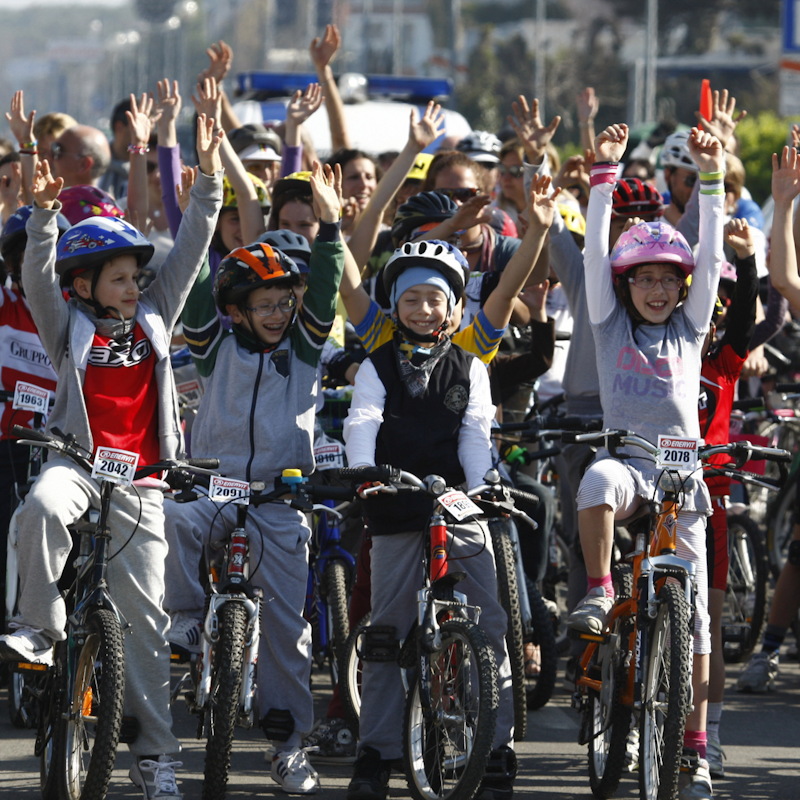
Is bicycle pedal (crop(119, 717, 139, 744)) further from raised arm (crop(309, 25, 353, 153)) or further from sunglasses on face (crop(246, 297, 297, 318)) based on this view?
raised arm (crop(309, 25, 353, 153))

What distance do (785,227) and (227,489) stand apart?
9.21ft

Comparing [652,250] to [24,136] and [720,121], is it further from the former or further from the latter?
[24,136]

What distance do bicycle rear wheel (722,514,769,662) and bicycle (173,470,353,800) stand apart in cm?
344

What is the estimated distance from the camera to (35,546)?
510 centimetres

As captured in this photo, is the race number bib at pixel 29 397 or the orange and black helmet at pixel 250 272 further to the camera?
the race number bib at pixel 29 397

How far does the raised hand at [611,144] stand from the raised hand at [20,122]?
3318mm

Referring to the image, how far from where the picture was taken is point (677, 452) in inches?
213

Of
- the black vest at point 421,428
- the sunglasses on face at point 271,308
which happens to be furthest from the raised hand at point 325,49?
the black vest at point 421,428

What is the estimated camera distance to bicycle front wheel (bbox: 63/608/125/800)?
4.95 metres

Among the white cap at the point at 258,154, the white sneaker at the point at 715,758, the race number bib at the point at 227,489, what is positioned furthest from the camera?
the white cap at the point at 258,154

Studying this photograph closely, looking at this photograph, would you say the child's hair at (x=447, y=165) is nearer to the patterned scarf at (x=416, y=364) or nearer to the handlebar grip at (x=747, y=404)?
the handlebar grip at (x=747, y=404)

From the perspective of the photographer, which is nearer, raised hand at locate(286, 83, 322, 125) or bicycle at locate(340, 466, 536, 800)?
bicycle at locate(340, 466, 536, 800)

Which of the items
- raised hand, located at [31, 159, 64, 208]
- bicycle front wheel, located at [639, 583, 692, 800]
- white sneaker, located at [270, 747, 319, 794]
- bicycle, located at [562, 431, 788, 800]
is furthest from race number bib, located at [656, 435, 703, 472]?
raised hand, located at [31, 159, 64, 208]

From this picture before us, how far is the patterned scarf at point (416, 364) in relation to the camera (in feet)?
18.4
